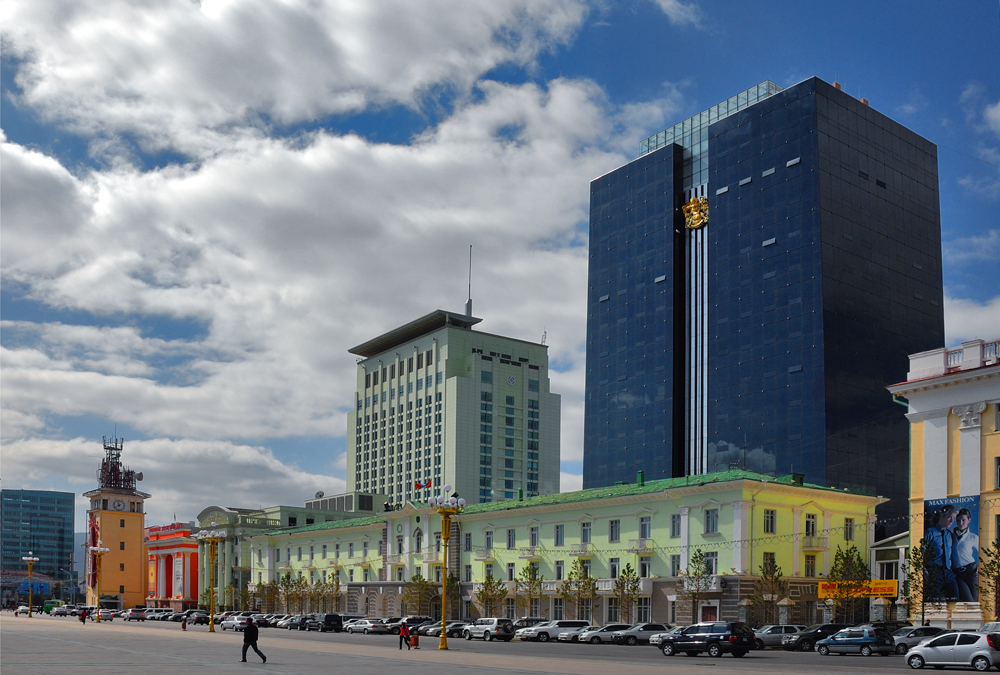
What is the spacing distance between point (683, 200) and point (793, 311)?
104 feet

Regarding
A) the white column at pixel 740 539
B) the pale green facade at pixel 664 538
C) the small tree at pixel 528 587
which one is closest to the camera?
the white column at pixel 740 539

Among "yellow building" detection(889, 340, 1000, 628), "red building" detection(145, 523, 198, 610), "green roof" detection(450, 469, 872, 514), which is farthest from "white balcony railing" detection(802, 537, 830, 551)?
"red building" detection(145, 523, 198, 610)

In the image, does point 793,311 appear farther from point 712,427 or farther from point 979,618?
point 979,618

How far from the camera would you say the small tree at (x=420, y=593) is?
101 meters

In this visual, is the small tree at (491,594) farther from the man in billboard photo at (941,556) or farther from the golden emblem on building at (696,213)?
the golden emblem on building at (696,213)

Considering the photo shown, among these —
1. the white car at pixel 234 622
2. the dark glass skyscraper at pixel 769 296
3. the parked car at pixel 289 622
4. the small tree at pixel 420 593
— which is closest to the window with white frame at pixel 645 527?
the small tree at pixel 420 593

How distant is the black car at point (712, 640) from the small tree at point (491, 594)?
37784 mm

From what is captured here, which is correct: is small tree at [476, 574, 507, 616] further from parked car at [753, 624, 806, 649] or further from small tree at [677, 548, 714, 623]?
parked car at [753, 624, 806, 649]

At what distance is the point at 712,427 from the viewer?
14612cm

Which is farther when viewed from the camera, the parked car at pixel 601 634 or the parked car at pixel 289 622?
the parked car at pixel 289 622

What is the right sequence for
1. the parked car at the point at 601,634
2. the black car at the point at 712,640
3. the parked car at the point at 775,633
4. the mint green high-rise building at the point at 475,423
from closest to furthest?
1. the black car at the point at 712,640
2. the parked car at the point at 775,633
3. the parked car at the point at 601,634
4. the mint green high-rise building at the point at 475,423

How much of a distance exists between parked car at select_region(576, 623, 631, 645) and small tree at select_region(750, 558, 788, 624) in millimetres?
9398

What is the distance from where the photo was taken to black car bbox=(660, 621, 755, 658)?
173ft

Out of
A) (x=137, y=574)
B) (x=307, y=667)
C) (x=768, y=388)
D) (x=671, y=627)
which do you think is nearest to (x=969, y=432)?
(x=671, y=627)
